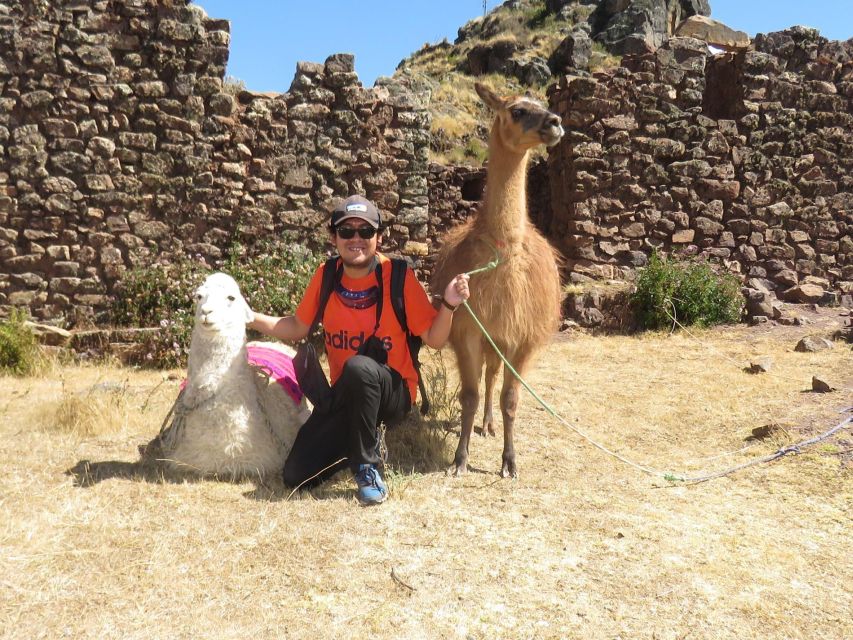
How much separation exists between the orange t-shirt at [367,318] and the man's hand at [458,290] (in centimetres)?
26

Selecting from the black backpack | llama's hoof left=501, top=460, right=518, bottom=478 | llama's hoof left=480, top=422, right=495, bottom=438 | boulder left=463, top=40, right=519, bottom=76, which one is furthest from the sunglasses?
boulder left=463, top=40, right=519, bottom=76

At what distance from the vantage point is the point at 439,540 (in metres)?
2.96

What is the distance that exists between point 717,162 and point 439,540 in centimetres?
769

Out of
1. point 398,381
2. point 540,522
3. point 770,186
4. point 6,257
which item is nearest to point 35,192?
point 6,257

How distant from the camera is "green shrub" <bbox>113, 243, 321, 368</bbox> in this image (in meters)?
6.27

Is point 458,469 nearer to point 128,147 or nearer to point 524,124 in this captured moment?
point 524,124

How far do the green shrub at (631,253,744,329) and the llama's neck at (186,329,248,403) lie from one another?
5791 millimetres

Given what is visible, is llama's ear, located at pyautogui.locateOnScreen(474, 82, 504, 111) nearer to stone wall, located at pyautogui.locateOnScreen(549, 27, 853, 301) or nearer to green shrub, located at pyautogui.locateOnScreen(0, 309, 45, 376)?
green shrub, located at pyautogui.locateOnScreen(0, 309, 45, 376)

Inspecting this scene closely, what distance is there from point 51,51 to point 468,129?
32.5 ft

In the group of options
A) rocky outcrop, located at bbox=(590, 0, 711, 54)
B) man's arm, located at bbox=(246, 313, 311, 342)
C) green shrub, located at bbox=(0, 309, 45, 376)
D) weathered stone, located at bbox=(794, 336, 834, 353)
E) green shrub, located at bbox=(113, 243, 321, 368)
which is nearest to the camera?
man's arm, located at bbox=(246, 313, 311, 342)

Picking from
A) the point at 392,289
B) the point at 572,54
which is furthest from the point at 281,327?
the point at 572,54

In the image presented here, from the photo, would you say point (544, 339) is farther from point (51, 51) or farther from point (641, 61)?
point (641, 61)

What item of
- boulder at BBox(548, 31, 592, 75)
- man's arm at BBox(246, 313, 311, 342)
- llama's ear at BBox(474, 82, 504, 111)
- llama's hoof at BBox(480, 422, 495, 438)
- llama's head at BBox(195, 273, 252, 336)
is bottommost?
llama's hoof at BBox(480, 422, 495, 438)

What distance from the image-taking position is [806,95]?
30.0 ft
